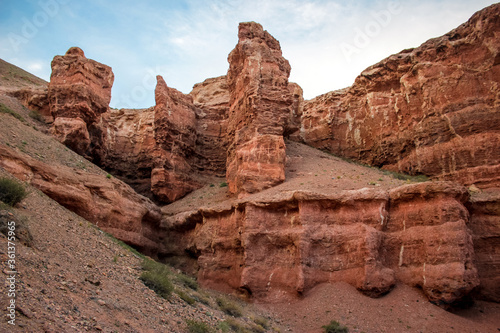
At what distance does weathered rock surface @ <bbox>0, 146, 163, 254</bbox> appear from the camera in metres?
16.4

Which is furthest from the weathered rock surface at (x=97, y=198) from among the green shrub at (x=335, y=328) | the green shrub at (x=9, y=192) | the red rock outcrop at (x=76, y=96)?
the green shrub at (x=335, y=328)

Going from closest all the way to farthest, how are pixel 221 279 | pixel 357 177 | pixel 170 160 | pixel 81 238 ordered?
pixel 81 238 → pixel 221 279 → pixel 357 177 → pixel 170 160

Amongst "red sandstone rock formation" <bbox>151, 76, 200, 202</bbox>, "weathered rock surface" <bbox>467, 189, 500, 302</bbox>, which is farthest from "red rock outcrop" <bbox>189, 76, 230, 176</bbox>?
"weathered rock surface" <bbox>467, 189, 500, 302</bbox>

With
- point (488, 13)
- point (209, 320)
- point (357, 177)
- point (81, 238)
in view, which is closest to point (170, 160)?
point (357, 177)

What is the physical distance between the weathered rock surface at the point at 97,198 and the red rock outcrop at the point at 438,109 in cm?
1766

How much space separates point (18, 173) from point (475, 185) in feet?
74.4

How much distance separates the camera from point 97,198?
61.9 feet

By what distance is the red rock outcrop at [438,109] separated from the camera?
2255 cm

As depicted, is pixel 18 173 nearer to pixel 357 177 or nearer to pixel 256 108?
pixel 256 108

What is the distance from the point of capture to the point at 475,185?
70.6 feet

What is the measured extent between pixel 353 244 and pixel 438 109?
1333 cm

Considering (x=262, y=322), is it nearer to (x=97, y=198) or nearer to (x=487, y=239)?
(x=97, y=198)

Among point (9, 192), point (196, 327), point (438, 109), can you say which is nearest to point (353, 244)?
point (196, 327)

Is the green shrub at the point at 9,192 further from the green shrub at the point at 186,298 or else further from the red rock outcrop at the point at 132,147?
the red rock outcrop at the point at 132,147
